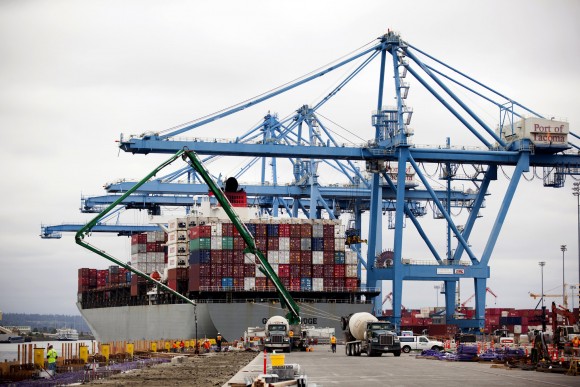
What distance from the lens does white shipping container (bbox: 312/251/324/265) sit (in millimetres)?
86812

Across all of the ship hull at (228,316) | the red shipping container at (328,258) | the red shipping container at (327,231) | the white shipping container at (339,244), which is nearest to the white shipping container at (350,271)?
the red shipping container at (328,258)

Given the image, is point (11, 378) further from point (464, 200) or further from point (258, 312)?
point (464, 200)

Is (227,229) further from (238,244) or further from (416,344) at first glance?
(416,344)

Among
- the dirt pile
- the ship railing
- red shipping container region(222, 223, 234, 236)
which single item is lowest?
the dirt pile

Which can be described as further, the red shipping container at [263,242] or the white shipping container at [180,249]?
the white shipping container at [180,249]

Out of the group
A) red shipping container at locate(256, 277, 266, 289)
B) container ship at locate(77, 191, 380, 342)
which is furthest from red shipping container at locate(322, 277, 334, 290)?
red shipping container at locate(256, 277, 266, 289)

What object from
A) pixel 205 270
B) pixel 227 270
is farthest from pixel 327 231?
pixel 205 270

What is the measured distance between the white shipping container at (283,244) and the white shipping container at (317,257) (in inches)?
104

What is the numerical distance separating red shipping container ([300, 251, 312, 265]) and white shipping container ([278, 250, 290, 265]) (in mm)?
1363

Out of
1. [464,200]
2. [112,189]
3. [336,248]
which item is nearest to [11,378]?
[336,248]

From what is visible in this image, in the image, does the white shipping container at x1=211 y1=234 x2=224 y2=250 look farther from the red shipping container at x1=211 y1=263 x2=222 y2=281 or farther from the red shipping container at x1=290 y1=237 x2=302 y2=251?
the red shipping container at x1=290 y1=237 x2=302 y2=251

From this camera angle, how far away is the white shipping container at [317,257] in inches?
3418

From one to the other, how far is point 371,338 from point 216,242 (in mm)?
34214

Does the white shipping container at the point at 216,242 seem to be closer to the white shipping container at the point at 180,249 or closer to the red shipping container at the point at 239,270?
the red shipping container at the point at 239,270
